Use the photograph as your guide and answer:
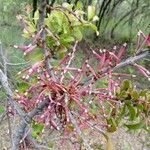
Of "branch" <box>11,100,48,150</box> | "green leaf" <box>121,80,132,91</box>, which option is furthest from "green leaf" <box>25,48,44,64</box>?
"green leaf" <box>121,80,132,91</box>

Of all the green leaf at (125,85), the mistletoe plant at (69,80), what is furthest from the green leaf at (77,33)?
the green leaf at (125,85)

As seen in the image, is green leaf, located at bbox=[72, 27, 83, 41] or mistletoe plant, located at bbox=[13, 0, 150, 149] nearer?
mistletoe plant, located at bbox=[13, 0, 150, 149]

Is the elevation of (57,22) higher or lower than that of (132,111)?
higher

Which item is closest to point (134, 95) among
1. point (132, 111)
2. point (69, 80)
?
point (132, 111)

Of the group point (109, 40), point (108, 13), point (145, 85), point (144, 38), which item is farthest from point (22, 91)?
point (108, 13)

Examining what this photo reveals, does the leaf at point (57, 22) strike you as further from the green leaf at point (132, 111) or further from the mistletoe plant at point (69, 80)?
the green leaf at point (132, 111)

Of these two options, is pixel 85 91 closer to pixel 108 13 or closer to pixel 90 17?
pixel 90 17

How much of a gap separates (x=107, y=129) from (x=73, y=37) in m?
0.25

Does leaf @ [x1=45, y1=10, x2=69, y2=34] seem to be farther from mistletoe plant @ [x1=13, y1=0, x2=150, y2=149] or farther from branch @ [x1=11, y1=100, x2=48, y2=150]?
branch @ [x1=11, y1=100, x2=48, y2=150]

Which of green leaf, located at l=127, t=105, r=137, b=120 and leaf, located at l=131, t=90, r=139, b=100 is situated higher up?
leaf, located at l=131, t=90, r=139, b=100

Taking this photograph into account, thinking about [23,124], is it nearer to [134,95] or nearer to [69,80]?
[69,80]

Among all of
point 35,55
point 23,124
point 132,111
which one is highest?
point 35,55

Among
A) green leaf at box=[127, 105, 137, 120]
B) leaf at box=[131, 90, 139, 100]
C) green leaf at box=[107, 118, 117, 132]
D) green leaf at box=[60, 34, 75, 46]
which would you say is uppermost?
green leaf at box=[60, 34, 75, 46]

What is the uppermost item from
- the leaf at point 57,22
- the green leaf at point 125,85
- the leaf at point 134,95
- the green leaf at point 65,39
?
the leaf at point 57,22
